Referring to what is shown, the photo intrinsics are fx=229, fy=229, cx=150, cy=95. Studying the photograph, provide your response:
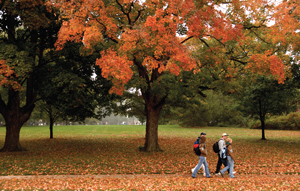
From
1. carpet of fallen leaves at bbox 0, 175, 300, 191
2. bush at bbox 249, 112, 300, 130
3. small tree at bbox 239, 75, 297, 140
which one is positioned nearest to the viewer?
carpet of fallen leaves at bbox 0, 175, 300, 191

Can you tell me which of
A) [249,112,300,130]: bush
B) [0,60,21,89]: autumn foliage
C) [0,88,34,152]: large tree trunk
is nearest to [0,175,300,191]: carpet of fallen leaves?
[0,60,21,89]: autumn foliage

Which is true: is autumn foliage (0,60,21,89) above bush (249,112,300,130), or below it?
above

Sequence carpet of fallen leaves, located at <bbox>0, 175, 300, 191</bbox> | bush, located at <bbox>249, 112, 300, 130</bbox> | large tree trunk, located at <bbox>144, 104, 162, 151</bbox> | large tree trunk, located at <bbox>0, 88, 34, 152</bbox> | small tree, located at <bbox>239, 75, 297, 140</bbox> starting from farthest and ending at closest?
bush, located at <bbox>249, 112, 300, 130</bbox> < small tree, located at <bbox>239, 75, 297, 140</bbox> < large tree trunk, located at <bbox>144, 104, 162, 151</bbox> < large tree trunk, located at <bbox>0, 88, 34, 152</bbox> < carpet of fallen leaves, located at <bbox>0, 175, 300, 191</bbox>

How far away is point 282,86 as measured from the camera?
59.5ft

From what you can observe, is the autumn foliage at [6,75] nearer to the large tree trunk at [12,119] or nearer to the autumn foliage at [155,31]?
the autumn foliage at [155,31]

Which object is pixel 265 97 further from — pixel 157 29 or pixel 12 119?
pixel 12 119

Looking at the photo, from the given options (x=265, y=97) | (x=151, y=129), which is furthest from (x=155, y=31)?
(x=265, y=97)

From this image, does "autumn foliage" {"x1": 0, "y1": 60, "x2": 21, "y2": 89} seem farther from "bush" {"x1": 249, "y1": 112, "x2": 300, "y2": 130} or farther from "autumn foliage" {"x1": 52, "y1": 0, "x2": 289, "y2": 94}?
"bush" {"x1": 249, "y1": 112, "x2": 300, "y2": 130}

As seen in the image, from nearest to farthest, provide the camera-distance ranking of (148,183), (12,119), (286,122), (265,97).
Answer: (148,183) → (12,119) → (265,97) → (286,122)

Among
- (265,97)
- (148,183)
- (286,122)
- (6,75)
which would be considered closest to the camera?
(148,183)

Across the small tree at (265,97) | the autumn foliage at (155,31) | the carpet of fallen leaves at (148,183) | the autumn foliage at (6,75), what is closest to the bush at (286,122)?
the small tree at (265,97)

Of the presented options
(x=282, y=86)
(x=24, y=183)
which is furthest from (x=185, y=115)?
(x=24, y=183)

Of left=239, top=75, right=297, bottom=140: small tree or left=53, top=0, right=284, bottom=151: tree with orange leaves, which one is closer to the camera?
left=53, top=0, right=284, bottom=151: tree with orange leaves

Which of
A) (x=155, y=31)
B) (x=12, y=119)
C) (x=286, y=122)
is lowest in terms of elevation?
(x=286, y=122)
